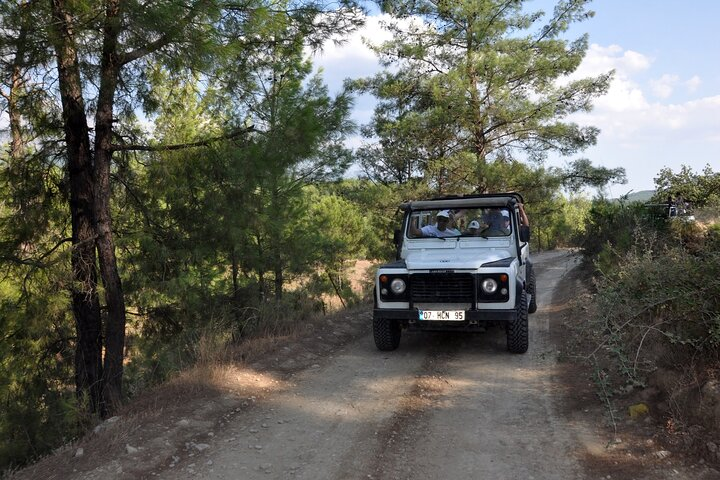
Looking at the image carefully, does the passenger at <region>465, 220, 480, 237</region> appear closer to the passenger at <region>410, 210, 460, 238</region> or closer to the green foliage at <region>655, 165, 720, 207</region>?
the passenger at <region>410, 210, 460, 238</region>

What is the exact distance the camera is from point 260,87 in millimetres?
7340

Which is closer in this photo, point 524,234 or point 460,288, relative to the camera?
point 460,288

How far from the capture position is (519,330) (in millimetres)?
6250

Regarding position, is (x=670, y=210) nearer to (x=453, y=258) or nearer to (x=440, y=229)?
(x=440, y=229)

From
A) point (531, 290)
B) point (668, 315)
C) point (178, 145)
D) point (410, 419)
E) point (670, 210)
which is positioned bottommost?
point (410, 419)

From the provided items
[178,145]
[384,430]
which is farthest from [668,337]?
[178,145]

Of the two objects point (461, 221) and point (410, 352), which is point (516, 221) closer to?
point (461, 221)

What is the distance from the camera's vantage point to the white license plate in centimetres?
607

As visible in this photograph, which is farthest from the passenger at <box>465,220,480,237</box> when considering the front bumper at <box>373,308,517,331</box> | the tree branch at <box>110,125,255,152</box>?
the tree branch at <box>110,125,255,152</box>

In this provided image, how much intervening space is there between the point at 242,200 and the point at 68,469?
4583mm

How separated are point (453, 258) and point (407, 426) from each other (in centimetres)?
293

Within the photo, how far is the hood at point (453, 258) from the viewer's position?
6242mm

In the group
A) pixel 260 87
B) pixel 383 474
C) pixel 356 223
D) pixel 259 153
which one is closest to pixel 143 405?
pixel 383 474

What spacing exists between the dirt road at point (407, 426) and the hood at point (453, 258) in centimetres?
122
